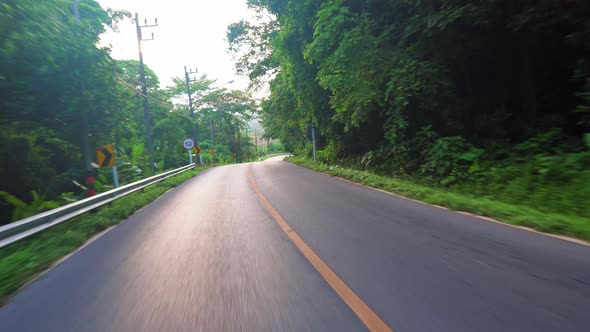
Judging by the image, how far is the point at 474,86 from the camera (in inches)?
475

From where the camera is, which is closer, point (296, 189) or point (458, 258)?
point (458, 258)

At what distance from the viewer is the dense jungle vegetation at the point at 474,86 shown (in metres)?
7.25

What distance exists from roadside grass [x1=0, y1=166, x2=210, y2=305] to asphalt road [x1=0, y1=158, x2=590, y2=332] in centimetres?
23

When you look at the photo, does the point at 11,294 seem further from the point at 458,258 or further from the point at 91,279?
the point at 458,258

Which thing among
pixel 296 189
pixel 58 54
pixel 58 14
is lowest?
pixel 296 189

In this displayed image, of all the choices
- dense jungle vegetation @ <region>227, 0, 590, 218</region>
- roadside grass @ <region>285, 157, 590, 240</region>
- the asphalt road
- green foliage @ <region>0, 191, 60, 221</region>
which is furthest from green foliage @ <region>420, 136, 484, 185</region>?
green foliage @ <region>0, 191, 60, 221</region>

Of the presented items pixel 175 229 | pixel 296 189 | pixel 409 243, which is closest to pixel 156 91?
pixel 296 189

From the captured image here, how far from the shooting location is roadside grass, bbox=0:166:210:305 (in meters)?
3.90

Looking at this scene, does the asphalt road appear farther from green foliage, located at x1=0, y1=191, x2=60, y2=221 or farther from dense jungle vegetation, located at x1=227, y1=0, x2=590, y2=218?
dense jungle vegetation, located at x1=227, y1=0, x2=590, y2=218

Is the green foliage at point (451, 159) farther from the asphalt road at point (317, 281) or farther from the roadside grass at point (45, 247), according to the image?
the roadside grass at point (45, 247)

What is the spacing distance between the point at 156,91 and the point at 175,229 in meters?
33.3

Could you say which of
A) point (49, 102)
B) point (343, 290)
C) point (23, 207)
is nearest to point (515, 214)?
point (343, 290)

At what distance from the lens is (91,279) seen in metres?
3.77

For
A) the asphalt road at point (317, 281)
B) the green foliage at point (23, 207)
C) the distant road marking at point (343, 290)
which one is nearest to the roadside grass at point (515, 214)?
the asphalt road at point (317, 281)
